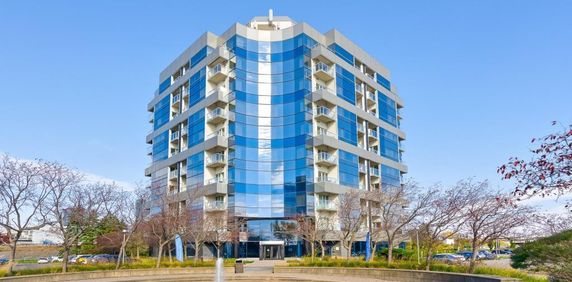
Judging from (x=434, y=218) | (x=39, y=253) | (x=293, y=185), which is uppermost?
(x=293, y=185)

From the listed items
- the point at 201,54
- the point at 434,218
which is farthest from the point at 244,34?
the point at 434,218

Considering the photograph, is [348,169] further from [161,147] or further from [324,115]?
[161,147]

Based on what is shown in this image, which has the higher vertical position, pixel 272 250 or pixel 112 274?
pixel 112 274

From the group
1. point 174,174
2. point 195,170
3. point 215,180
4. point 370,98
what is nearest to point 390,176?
point 370,98

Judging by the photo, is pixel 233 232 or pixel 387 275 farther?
pixel 233 232

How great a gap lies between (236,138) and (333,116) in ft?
43.5

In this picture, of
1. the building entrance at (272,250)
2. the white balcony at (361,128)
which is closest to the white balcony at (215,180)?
the building entrance at (272,250)

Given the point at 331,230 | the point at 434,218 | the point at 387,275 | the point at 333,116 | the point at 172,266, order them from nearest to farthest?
the point at 387,275, the point at 434,218, the point at 172,266, the point at 331,230, the point at 333,116

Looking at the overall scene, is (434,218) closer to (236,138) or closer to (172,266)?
(172,266)

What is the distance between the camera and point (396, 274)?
76.0 ft

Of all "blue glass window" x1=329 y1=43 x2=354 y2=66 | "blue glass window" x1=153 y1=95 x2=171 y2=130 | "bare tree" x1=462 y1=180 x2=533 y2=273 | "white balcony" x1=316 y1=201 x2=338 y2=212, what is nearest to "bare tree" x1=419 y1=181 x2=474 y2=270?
"bare tree" x1=462 y1=180 x2=533 y2=273

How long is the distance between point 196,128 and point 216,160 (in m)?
7.08

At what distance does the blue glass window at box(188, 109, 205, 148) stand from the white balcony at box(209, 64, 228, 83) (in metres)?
4.62

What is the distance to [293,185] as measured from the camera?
5628 cm
